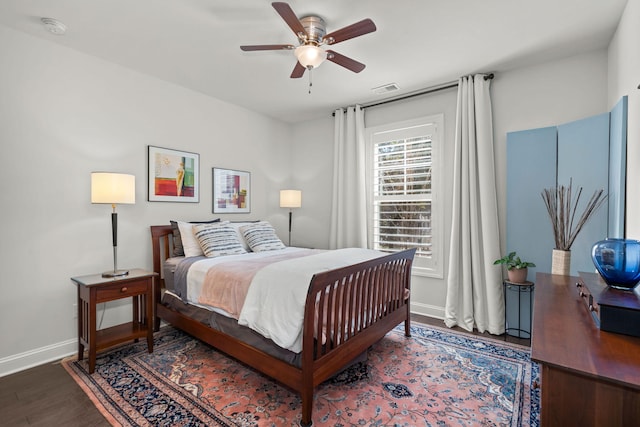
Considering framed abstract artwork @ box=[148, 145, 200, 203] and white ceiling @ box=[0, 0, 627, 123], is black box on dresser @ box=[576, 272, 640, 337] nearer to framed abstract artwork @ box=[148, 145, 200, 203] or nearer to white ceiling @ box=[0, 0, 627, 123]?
white ceiling @ box=[0, 0, 627, 123]

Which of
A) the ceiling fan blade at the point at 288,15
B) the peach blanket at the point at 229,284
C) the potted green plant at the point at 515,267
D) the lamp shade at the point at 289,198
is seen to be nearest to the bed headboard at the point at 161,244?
the peach blanket at the point at 229,284

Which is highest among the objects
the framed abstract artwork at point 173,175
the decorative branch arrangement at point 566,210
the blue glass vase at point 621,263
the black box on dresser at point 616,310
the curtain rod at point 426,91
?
the curtain rod at point 426,91

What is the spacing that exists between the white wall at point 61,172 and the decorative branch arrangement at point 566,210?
3657 mm

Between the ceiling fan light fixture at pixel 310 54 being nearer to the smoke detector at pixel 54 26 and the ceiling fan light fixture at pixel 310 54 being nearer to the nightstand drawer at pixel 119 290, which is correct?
the smoke detector at pixel 54 26

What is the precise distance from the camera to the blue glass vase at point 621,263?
1365 mm

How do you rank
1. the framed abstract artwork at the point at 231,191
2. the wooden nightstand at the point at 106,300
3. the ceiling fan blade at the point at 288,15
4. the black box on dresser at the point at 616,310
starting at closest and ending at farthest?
the black box on dresser at the point at 616,310, the ceiling fan blade at the point at 288,15, the wooden nightstand at the point at 106,300, the framed abstract artwork at the point at 231,191

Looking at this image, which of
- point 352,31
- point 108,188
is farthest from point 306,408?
point 352,31

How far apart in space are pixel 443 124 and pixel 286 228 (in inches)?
107

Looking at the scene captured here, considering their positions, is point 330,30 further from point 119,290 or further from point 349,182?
point 119,290

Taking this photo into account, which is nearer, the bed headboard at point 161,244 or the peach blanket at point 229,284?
the peach blanket at point 229,284

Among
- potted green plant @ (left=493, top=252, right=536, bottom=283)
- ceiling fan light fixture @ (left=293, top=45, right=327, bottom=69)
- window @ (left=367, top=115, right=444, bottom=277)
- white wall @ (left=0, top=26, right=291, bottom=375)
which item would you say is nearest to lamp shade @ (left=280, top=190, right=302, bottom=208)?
window @ (left=367, top=115, right=444, bottom=277)

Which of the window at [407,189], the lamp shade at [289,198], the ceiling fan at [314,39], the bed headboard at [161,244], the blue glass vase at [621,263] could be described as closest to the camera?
the blue glass vase at [621,263]

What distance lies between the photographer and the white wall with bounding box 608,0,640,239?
6.13 feet

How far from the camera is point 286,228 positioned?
4.88m
